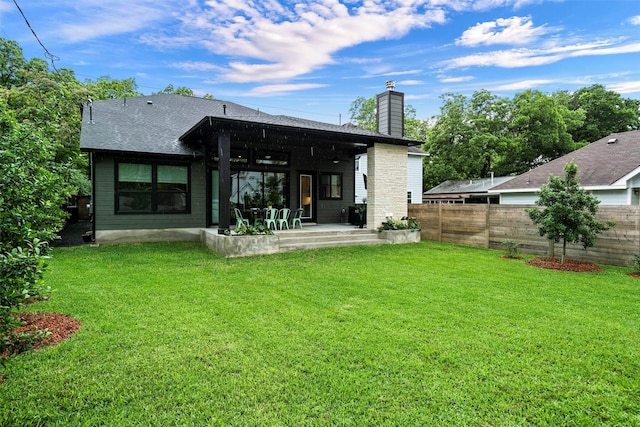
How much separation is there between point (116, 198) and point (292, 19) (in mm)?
7931

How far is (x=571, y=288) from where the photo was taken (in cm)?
548

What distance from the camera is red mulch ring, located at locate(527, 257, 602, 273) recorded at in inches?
273

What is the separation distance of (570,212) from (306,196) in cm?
801

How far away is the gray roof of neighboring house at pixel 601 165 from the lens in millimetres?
11781

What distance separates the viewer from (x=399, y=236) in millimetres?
10258

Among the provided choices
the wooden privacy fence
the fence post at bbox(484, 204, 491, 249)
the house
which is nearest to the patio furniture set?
the house

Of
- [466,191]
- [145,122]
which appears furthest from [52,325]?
[466,191]

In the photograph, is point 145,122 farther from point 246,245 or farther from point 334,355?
point 334,355

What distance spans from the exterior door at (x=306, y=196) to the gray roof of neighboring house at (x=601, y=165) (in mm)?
8776

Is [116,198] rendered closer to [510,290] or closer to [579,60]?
[510,290]

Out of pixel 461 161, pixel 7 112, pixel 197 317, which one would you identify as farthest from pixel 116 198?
pixel 461 161

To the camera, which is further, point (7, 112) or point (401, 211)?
point (401, 211)

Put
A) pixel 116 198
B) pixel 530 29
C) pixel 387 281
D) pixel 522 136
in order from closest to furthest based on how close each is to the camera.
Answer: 1. pixel 387 281
2. pixel 116 198
3. pixel 530 29
4. pixel 522 136

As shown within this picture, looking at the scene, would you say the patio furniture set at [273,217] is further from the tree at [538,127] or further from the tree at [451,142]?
the tree at [538,127]
